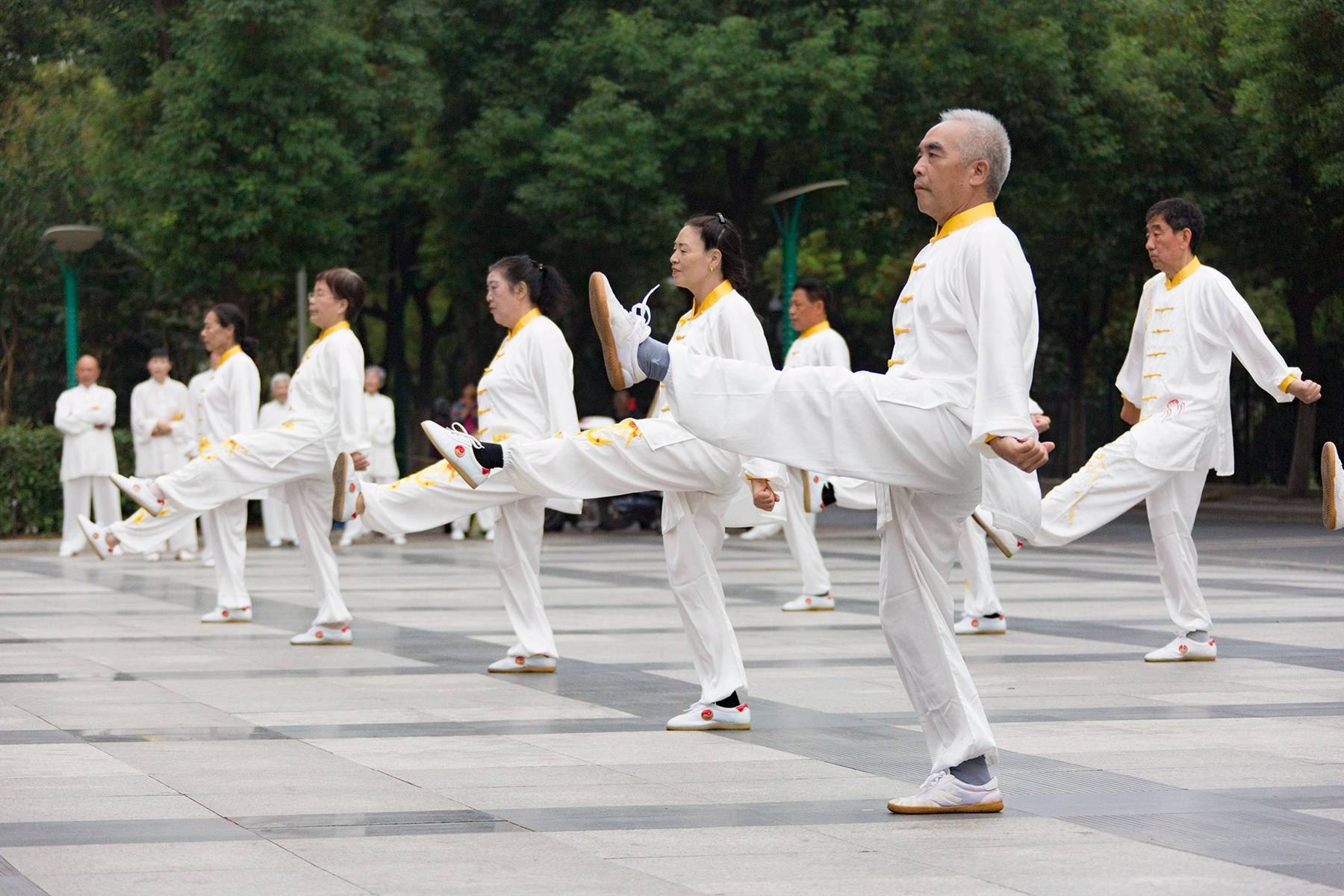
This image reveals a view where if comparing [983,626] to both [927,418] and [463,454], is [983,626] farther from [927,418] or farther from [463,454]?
[927,418]

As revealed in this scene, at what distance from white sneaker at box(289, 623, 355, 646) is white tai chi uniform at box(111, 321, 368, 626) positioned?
0.11 feet

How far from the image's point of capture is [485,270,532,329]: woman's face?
9.50 meters

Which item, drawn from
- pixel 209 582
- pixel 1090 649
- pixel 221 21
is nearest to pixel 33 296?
pixel 221 21

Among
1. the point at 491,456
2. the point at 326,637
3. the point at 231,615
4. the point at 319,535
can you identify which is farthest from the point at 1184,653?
the point at 231,615

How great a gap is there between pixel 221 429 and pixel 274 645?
2.47 m

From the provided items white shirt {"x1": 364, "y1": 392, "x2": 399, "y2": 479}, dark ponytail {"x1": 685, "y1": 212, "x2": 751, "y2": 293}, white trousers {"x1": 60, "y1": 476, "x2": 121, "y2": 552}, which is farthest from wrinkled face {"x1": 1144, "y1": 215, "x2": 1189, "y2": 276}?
white shirt {"x1": 364, "y1": 392, "x2": 399, "y2": 479}

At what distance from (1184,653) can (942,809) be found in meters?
4.41

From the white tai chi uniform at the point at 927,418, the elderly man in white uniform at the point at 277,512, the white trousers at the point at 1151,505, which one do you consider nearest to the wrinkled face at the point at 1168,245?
the white trousers at the point at 1151,505

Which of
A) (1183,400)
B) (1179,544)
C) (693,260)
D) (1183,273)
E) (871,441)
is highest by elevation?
(1183,273)

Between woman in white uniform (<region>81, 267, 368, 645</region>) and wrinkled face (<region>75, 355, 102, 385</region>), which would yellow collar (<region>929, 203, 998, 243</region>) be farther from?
wrinkled face (<region>75, 355, 102, 385</region>)

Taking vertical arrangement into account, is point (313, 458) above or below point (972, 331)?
below

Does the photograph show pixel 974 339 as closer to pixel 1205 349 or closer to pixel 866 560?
pixel 1205 349

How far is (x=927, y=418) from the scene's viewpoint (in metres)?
5.62

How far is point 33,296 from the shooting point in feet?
95.7
